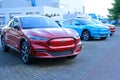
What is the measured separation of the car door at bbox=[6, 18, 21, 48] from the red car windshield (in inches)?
9.3

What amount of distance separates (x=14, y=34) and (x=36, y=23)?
0.86 metres

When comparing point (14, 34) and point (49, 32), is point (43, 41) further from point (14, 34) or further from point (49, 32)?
point (14, 34)

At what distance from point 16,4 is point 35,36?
155 feet

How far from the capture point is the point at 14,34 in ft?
31.4

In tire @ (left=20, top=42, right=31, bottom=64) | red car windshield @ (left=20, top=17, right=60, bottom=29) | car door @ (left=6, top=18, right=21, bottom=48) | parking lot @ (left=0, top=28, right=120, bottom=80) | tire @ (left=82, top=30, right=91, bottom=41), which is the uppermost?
red car windshield @ (left=20, top=17, right=60, bottom=29)

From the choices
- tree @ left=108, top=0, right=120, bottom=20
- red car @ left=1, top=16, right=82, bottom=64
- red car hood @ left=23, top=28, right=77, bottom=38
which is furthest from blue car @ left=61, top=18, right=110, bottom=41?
tree @ left=108, top=0, right=120, bottom=20

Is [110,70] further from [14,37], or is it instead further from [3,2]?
[3,2]

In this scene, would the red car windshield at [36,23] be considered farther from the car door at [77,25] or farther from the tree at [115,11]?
the tree at [115,11]

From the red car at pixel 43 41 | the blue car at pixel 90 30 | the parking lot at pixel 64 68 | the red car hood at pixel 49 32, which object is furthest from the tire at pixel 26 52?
the blue car at pixel 90 30

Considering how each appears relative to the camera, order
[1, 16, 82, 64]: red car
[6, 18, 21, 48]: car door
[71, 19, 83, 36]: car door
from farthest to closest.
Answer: [71, 19, 83, 36]: car door → [6, 18, 21, 48]: car door → [1, 16, 82, 64]: red car

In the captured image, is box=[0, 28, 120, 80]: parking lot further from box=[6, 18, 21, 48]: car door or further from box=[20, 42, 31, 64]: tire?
box=[6, 18, 21, 48]: car door

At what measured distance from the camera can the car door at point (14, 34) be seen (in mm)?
9195

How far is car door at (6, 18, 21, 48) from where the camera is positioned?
9195mm

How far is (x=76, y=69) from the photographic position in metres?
7.79
